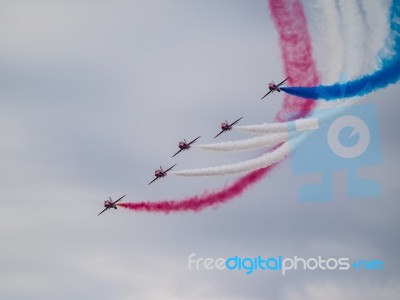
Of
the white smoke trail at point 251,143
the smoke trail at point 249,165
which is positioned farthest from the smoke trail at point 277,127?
the smoke trail at point 249,165

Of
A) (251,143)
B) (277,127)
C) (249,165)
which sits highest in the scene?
(277,127)

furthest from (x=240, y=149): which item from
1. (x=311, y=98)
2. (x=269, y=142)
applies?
(x=311, y=98)

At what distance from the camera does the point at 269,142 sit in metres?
107

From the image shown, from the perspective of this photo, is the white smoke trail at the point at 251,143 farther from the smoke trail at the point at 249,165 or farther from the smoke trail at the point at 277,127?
the smoke trail at the point at 249,165

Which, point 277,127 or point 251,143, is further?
point 251,143

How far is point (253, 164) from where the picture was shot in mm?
107500

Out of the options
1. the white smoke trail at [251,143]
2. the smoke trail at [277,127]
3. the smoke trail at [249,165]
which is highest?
the smoke trail at [277,127]

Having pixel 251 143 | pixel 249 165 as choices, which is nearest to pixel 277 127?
pixel 251 143

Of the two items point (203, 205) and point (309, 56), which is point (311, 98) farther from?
point (203, 205)

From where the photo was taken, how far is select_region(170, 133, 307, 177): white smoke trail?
106625 millimetres

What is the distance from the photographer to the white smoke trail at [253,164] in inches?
4198

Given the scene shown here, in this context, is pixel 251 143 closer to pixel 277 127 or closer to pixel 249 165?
pixel 249 165

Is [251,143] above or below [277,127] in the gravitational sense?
below

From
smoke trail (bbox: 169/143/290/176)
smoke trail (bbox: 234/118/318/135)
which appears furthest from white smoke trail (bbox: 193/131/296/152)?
smoke trail (bbox: 169/143/290/176)
